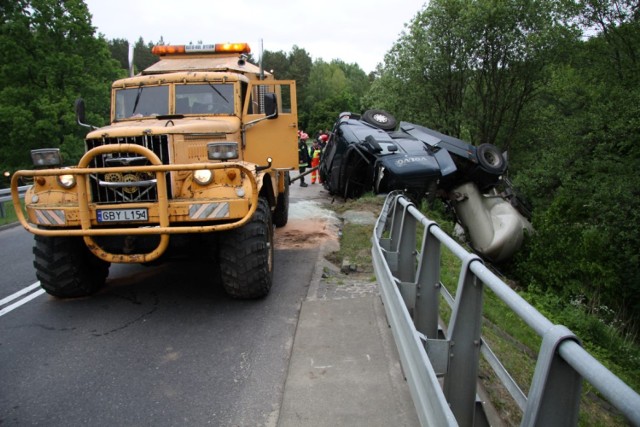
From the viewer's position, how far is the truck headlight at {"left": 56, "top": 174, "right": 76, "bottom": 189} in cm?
498

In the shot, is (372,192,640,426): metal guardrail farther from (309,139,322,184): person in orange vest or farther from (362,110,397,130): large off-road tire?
(309,139,322,184): person in orange vest

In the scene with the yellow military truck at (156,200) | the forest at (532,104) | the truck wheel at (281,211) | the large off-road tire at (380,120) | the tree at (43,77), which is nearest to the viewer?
the yellow military truck at (156,200)

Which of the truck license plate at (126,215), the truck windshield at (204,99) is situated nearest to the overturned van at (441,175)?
the truck windshield at (204,99)

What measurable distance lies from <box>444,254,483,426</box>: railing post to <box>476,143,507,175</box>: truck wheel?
356 inches

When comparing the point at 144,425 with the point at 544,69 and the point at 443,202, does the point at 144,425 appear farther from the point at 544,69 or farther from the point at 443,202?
the point at 544,69

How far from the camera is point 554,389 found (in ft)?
Answer: 5.41

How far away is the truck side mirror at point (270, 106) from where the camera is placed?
6289mm

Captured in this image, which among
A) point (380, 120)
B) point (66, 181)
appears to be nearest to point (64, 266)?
point (66, 181)

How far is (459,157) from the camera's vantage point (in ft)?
36.5

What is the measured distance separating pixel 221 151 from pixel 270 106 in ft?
6.03

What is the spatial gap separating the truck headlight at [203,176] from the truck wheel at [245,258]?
0.57m

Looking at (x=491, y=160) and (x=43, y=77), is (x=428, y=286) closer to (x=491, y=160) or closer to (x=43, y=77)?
(x=491, y=160)

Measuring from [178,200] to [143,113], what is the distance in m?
2.06

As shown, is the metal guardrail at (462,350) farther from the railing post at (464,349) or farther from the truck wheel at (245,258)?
the truck wheel at (245,258)
